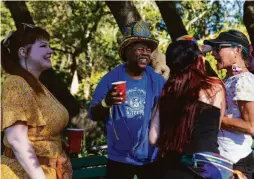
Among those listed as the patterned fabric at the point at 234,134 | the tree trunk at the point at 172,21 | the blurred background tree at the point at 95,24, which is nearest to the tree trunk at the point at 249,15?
the tree trunk at the point at 172,21

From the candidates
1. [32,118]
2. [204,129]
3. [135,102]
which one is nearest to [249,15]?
[135,102]

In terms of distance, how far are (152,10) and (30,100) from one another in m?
18.0

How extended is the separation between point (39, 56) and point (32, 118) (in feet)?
1.41

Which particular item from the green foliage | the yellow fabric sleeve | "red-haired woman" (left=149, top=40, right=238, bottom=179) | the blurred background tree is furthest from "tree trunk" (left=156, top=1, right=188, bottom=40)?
the green foliage

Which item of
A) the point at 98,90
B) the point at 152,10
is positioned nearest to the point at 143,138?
the point at 98,90

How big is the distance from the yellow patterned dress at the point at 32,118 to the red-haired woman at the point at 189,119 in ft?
2.08

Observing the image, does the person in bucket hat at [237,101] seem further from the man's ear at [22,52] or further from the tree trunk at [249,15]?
the tree trunk at [249,15]

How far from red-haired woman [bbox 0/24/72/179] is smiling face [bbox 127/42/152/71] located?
802 mm

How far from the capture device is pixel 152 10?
20.5 meters

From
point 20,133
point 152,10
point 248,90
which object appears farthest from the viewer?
point 152,10

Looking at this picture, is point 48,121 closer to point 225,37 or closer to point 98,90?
point 98,90

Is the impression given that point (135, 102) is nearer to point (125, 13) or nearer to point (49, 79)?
point (125, 13)

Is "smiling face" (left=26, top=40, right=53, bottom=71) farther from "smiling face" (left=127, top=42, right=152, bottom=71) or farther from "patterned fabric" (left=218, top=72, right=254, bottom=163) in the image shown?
"patterned fabric" (left=218, top=72, right=254, bottom=163)

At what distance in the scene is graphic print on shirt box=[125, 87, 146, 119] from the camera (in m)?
3.64
